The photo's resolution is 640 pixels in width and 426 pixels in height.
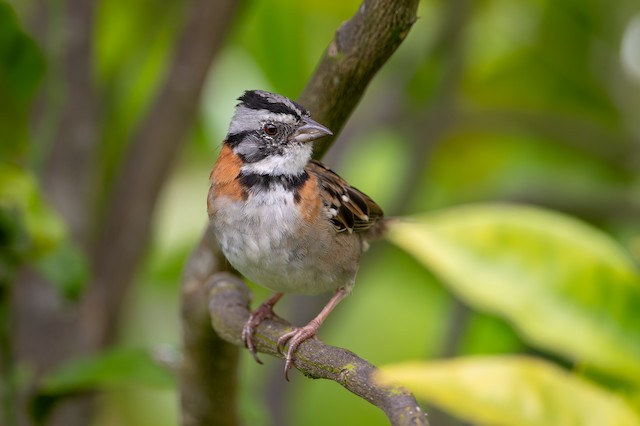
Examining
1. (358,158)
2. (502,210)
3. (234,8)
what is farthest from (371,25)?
(358,158)

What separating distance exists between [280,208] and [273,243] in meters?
0.12

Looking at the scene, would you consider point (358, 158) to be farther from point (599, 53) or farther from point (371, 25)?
point (371, 25)

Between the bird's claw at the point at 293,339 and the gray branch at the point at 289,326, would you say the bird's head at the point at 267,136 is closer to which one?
the gray branch at the point at 289,326

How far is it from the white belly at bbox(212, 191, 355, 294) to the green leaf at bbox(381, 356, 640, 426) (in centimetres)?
46

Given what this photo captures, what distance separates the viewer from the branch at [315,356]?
71.8 inches

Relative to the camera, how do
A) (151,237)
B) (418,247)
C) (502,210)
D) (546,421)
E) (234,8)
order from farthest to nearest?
(151,237), (234,8), (502,210), (418,247), (546,421)

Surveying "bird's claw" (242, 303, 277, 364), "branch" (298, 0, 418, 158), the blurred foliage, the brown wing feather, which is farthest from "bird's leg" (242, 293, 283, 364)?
"branch" (298, 0, 418, 158)

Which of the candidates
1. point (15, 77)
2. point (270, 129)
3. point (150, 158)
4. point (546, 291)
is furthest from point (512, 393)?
point (150, 158)

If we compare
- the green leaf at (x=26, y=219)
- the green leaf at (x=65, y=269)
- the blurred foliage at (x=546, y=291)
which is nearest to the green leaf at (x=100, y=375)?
the green leaf at (x=65, y=269)

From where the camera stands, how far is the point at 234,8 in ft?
12.7

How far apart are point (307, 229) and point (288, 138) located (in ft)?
0.93

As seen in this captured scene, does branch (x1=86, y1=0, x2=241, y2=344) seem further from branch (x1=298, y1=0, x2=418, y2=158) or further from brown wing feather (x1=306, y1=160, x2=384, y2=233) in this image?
branch (x1=298, y1=0, x2=418, y2=158)

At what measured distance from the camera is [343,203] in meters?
3.12

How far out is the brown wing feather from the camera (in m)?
3.06
